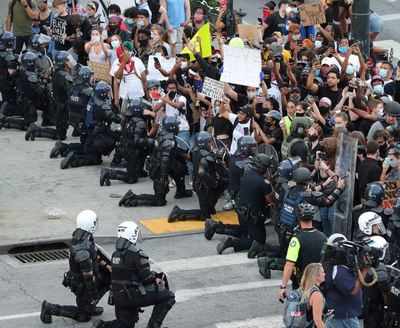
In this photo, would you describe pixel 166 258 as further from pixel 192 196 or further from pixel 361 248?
pixel 361 248

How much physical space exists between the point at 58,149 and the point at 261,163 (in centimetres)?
590

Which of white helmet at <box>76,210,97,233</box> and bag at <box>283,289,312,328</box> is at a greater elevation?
white helmet at <box>76,210,97,233</box>

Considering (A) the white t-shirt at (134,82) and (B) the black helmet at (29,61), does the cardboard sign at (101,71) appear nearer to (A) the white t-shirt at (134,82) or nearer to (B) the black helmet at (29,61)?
(A) the white t-shirt at (134,82)

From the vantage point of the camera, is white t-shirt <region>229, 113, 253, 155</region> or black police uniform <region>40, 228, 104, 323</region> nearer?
black police uniform <region>40, 228, 104, 323</region>

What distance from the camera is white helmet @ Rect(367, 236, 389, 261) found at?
44.2 ft

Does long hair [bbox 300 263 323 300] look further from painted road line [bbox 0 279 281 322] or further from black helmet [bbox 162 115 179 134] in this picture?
black helmet [bbox 162 115 179 134]

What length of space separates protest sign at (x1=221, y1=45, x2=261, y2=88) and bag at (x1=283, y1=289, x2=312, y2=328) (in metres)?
7.21

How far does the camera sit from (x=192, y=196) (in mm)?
20016

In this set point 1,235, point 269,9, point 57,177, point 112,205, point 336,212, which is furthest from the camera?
point 269,9

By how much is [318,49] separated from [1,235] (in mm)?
6745

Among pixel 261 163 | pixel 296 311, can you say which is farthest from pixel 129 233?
pixel 261 163

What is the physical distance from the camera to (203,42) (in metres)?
21.8

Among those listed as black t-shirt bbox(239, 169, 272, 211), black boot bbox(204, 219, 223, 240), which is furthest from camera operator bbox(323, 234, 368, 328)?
black boot bbox(204, 219, 223, 240)

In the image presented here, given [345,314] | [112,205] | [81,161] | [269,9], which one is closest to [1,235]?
[112,205]
